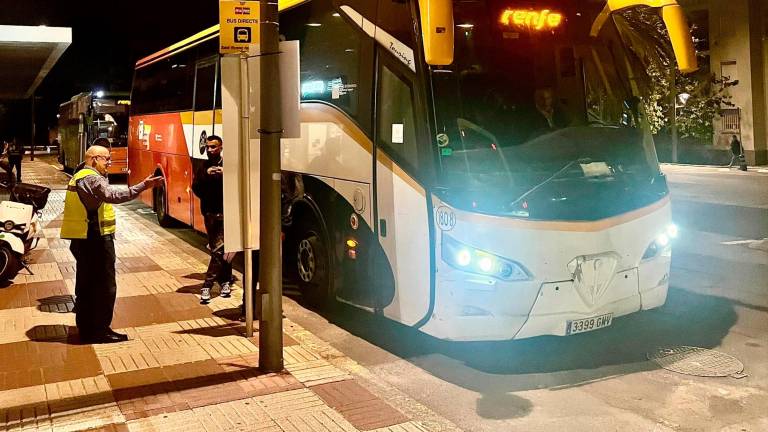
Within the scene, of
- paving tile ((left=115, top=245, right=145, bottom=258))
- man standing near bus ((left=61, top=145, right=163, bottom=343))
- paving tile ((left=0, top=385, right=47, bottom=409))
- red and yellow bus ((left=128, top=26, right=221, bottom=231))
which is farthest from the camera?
paving tile ((left=115, top=245, right=145, bottom=258))

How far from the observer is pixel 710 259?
10.5m

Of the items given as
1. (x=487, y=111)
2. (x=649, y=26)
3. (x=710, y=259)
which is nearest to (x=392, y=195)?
(x=487, y=111)

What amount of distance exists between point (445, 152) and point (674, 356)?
107 inches

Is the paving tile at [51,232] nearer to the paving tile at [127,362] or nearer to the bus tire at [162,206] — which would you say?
the bus tire at [162,206]

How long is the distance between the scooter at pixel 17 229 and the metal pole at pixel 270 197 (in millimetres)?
5105

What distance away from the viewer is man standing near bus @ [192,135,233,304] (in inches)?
315

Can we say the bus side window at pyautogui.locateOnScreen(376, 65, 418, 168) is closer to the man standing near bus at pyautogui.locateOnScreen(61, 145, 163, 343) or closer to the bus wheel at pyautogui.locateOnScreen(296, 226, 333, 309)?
the bus wheel at pyautogui.locateOnScreen(296, 226, 333, 309)

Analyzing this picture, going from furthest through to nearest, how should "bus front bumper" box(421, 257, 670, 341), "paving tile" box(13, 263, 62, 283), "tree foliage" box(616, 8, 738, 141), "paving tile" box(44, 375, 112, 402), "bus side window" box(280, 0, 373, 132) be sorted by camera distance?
"tree foliage" box(616, 8, 738, 141) → "paving tile" box(13, 263, 62, 283) → "bus side window" box(280, 0, 373, 132) → "bus front bumper" box(421, 257, 670, 341) → "paving tile" box(44, 375, 112, 402)

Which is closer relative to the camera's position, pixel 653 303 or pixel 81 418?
pixel 81 418

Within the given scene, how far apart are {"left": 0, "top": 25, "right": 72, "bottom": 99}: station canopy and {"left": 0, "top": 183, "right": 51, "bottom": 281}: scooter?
7.24 metres

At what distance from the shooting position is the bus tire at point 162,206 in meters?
14.3

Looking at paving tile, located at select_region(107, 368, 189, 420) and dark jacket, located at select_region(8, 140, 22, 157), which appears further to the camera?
dark jacket, located at select_region(8, 140, 22, 157)

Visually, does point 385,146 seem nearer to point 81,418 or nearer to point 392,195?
point 392,195

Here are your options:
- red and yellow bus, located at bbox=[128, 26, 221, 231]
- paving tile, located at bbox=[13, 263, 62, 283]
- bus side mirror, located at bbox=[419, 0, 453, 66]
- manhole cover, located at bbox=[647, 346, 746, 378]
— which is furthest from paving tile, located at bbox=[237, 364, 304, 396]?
red and yellow bus, located at bbox=[128, 26, 221, 231]
